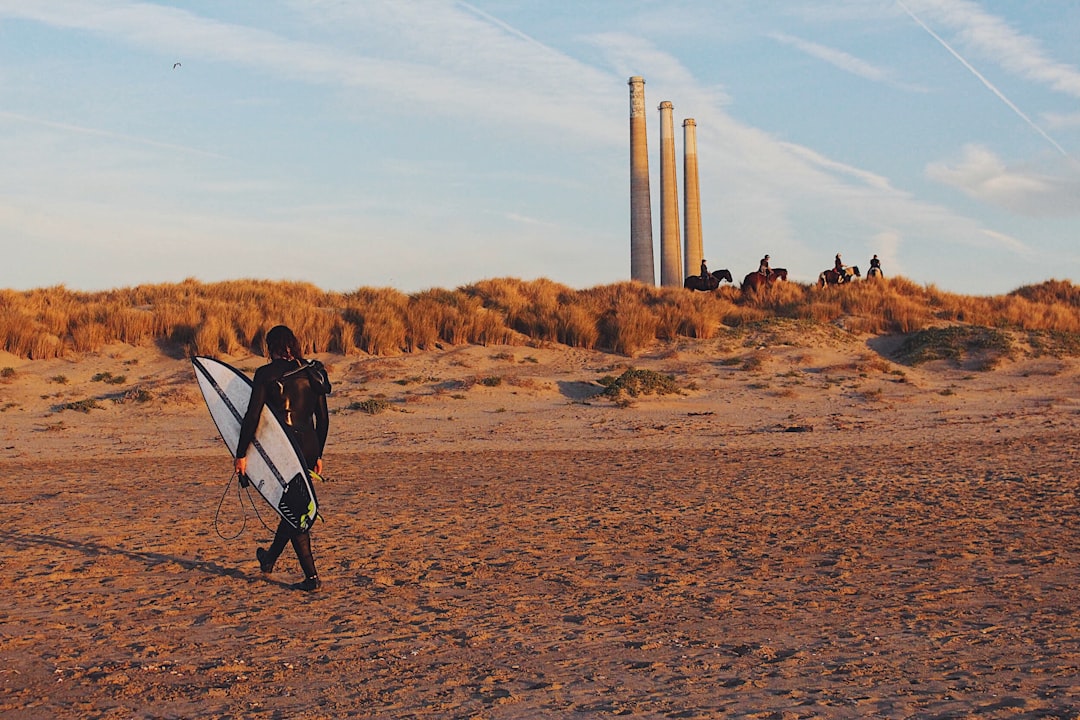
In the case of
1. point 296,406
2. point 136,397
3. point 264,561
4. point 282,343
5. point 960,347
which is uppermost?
point 960,347

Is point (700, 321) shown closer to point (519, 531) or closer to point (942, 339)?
point (942, 339)

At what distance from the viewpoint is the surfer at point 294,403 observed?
7281mm

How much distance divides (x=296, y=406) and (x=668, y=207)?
4340 centimetres

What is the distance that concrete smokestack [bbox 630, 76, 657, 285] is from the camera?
156ft

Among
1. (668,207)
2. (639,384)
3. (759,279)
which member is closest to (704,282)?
(759,279)

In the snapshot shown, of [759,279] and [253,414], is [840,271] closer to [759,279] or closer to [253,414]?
[759,279]

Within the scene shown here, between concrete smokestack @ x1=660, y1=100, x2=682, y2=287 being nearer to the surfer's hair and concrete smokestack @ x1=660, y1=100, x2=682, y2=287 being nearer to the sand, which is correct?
the sand

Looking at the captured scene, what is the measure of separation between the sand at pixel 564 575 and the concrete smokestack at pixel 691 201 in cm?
3417

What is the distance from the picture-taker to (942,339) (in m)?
25.0

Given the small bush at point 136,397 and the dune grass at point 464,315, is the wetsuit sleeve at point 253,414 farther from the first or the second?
the dune grass at point 464,315

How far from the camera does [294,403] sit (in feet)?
24.2

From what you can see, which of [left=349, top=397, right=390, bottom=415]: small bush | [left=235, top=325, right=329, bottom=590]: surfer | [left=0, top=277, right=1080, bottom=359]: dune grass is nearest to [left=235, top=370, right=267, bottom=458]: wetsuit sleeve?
[left=235, top=325, right=329, bottom=590]: surfer

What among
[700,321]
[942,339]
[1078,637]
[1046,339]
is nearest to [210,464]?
[1078,637]

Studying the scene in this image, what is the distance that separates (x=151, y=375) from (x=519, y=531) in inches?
577
